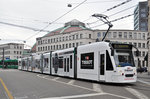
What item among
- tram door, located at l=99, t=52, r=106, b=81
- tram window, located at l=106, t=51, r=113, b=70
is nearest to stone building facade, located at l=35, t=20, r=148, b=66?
tram door, located at l=99, t=52, r=106, b=81

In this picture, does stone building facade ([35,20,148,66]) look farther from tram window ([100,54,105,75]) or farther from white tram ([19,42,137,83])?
tram window ([100,54,105,75])

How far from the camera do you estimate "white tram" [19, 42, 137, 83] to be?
43.1 feet

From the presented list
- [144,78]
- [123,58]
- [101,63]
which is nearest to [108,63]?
[101,63]

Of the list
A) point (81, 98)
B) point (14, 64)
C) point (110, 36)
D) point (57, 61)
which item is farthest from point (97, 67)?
point (110, 36)

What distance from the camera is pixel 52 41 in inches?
3319

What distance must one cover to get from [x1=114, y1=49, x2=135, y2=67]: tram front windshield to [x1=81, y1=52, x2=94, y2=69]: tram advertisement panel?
2624 millimetres

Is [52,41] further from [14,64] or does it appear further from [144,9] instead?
[144,9]

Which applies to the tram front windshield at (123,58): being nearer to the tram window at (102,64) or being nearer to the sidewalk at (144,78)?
the tram window at (102,64)

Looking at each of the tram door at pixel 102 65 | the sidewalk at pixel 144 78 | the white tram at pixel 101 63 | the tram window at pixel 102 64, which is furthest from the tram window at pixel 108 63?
the sidewalk at pixel 144 78

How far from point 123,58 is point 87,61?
12.0 feet

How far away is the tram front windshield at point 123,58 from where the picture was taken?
521 inches

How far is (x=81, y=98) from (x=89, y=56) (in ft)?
25.3

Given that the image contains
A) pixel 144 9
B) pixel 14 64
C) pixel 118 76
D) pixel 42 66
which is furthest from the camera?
pixel 144 9

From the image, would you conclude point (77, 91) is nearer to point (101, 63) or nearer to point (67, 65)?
point (101, 63)
